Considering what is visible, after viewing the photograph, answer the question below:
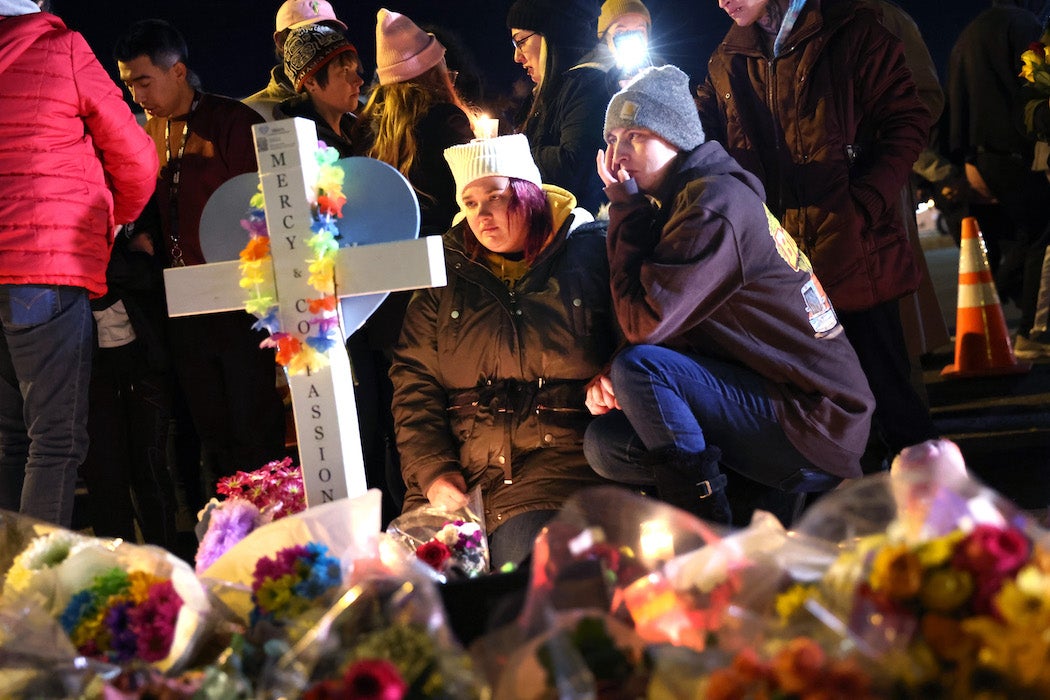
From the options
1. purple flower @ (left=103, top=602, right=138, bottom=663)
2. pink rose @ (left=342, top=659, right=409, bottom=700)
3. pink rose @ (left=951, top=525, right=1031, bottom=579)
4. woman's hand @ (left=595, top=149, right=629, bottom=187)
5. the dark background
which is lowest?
purple flower @ (left=103, top=602, right=138, bottom=663)

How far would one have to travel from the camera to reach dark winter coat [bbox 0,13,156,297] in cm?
369

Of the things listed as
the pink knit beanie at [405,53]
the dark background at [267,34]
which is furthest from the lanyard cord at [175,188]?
the dark background at [267,34]

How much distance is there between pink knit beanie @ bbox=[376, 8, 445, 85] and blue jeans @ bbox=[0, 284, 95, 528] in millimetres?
1467

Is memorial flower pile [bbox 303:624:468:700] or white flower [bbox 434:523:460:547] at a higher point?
memorial flower pile [bbox 303:624:468:700]

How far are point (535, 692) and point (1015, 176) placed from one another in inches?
224

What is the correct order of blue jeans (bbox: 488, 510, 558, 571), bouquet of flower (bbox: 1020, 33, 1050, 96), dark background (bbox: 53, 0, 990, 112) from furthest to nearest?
dark background (bbox: 53, 0, 990, 112) → bouquet of flower (bbox: 1020, 33, 1050, 96) → blue jeans (bbox: 488, 510, 558, 571)

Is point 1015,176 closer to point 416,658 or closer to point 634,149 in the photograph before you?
point 634,149

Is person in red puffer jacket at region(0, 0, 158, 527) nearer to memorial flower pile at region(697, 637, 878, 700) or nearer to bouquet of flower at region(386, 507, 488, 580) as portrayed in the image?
bouquet of flower at region(386, 507, 488, 580)

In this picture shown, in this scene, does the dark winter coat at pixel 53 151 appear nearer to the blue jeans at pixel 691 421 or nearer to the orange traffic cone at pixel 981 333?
the blue jeans at pixel 691 421

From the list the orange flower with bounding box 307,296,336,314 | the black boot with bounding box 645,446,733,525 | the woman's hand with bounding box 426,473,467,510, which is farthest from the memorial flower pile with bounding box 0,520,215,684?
the black boot with bounding box 645,446,733,525

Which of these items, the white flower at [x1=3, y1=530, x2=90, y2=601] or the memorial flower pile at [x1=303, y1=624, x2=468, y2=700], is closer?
the memorial flower pile at [x1=303, y1=624, x2=468, y2=700]

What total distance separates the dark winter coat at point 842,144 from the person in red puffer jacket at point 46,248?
214 cm

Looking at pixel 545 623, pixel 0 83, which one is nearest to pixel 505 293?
pixel 0 83

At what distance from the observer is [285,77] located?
5.21m
